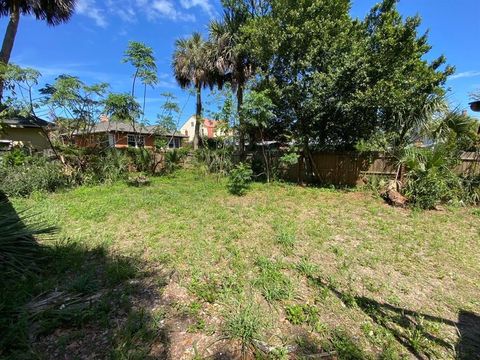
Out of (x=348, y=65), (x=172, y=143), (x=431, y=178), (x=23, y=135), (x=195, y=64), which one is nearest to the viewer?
(x=431, y=178)

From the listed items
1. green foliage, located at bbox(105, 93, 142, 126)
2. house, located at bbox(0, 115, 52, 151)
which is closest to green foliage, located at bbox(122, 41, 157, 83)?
green foliage, located at bbox(105, 93, 142, 126)

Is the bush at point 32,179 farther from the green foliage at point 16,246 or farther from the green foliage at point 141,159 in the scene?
the green foliage at point 16,246

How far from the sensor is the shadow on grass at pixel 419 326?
2.45 metres

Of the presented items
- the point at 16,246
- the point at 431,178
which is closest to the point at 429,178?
the point at 431,178

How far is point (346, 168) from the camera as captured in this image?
9.13 m

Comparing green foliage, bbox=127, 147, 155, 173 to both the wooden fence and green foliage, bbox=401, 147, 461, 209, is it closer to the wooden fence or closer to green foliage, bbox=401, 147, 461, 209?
the wooden fence

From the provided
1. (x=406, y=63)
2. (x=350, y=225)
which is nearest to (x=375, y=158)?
(x=406, y=63)

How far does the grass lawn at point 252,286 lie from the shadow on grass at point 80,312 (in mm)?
13

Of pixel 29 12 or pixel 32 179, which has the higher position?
pixel 29 12

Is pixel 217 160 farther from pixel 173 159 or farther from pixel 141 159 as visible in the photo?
pixel 141 159

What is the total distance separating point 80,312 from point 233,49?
11.7 meters

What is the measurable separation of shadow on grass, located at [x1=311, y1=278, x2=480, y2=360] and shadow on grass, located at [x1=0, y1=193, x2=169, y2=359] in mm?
2109

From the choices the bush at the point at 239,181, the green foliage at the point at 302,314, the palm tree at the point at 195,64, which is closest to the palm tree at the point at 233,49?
the palm tree at the point at 195,64

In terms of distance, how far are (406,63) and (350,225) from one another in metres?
5.42
